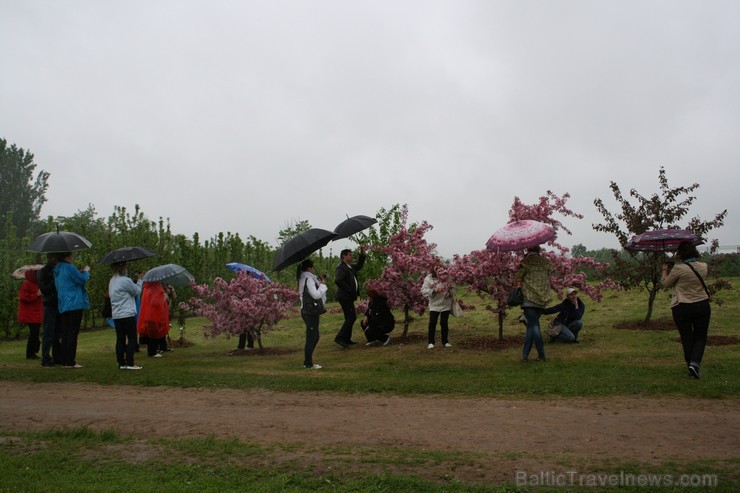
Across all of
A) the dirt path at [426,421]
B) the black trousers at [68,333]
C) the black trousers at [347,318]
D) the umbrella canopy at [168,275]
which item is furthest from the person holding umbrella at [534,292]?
the black trousers at [68,333]

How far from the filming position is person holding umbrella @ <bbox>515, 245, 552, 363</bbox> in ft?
33.9

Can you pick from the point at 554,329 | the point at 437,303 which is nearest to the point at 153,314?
the point at 437,303

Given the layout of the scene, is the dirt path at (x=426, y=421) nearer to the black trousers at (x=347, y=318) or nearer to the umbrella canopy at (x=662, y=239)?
the umbrella canopy at (x=662, y=239)

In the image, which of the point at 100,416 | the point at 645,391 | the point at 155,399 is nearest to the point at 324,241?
the point at 155,399

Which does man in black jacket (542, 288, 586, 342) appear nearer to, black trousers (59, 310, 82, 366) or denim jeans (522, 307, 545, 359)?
denim jeans (522, 307, 545, 359)

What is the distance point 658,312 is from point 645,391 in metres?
8.71

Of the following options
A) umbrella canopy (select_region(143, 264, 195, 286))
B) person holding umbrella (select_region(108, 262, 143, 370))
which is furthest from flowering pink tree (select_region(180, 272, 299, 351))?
person holding umbrella (select_region(108, 262, 143, 370))

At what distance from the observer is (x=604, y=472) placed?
190 inches

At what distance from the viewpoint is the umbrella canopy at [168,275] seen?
522 inches

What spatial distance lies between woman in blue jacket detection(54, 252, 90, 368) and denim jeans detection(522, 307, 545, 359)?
8.27 m

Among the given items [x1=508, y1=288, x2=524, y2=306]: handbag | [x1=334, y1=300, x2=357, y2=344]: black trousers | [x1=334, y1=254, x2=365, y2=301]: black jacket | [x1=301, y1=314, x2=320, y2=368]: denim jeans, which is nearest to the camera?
[x1=508, y1=288, x2=524, y2=306]: handbag

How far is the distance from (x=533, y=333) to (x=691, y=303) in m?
2.57

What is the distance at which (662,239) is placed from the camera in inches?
419

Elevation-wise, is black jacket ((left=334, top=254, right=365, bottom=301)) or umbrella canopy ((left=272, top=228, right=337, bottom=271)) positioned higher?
umbrella canopy ((left=272, top=228, right=337, bottom=271))
